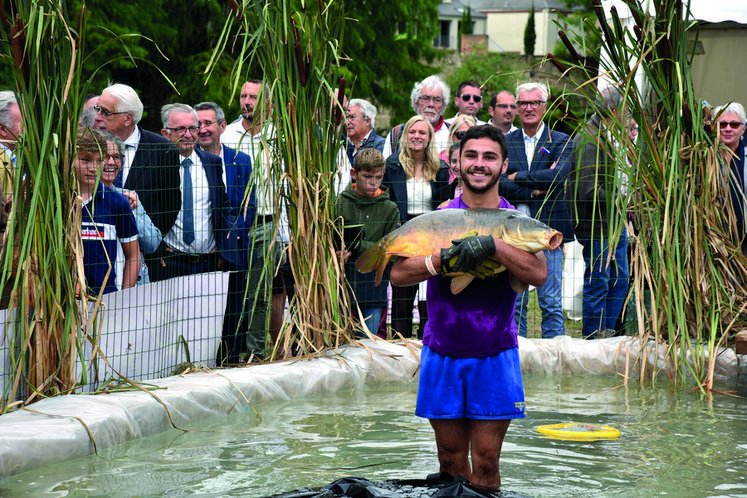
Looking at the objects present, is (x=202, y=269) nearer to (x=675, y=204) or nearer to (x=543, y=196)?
(x=543, y=196)

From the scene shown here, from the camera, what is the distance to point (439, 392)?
12.9 ft

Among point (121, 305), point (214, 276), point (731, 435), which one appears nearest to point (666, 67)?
point (731, 435)

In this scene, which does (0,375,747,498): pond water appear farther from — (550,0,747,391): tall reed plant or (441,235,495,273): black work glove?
(441,235,495,273): black work glove

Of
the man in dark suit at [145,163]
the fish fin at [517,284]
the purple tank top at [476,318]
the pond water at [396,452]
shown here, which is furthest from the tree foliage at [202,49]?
the fish fin at [517,284]

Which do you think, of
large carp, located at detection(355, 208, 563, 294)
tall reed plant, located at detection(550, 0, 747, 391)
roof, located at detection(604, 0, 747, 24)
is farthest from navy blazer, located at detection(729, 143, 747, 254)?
large carp, located at detection(355, 208, 563, 294)

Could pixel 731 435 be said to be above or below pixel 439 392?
below

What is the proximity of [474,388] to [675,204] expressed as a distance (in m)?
3.19

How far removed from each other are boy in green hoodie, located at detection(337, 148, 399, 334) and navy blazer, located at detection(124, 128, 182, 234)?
4.23 ft

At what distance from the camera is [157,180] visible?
6.43 meters

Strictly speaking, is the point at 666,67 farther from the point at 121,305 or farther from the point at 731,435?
the point at 121,305

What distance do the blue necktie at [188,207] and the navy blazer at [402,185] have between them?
1694 millimetres

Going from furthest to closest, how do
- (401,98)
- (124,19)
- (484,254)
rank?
(401,98)
(124,19)
(484,254)

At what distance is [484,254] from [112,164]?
131 inches

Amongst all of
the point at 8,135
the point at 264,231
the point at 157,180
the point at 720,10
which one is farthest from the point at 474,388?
the point at 720,10
